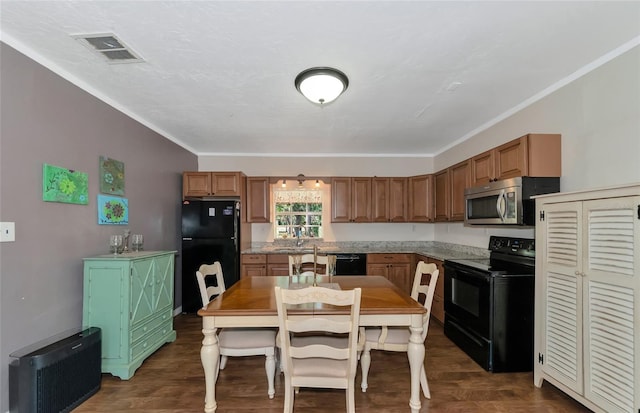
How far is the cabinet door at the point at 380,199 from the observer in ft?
16.6

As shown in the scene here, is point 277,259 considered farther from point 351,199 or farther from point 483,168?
point 483,168

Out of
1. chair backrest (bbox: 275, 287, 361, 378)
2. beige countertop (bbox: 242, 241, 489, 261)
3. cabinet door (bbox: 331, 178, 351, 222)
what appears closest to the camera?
chair backrest (bbox: 275, 287, 361, 378)

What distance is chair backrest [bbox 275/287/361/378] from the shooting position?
67.1 inches

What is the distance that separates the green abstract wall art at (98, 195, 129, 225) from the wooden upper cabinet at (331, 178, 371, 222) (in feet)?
9.38

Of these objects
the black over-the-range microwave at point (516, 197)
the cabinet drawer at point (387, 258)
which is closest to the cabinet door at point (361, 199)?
the cabinet drawer at point (387, 258)

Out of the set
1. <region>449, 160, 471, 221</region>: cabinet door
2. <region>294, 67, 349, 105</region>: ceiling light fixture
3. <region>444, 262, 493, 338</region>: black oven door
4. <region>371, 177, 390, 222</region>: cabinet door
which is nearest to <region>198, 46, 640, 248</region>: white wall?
<region>449, 160, 471, 221</region>: cabinet door

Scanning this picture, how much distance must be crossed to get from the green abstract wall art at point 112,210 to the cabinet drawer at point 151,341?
112 cm

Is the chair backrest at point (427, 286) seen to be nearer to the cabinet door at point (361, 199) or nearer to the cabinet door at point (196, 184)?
the cabinet door at point (361, 199)

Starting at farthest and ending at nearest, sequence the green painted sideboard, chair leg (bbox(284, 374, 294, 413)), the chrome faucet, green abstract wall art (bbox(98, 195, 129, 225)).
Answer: the chrome faucet
green abstract wall art (bbox(98, 195, 129, 225))
the green painted sideboard
chair leg (bbox(284, 374, 294, 413))

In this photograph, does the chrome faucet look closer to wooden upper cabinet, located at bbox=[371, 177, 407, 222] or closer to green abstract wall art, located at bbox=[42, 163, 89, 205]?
wooden upper cabinet, located at bbox=[371, 177, 407, 222]

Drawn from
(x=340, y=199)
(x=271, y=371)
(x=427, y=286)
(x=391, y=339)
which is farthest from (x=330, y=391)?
(x=340, y=199)

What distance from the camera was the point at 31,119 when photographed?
219cm

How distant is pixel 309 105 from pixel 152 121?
1.89m

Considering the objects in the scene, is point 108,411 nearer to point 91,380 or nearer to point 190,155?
point 91,380
